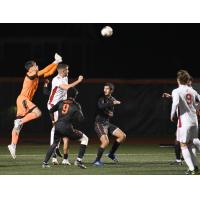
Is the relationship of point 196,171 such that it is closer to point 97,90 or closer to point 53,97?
point 53,97

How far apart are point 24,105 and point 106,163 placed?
107 inches

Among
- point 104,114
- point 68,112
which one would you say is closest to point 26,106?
point 104,114

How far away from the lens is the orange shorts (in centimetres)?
1855

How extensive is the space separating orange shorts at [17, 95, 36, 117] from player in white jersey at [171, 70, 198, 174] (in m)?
4.99

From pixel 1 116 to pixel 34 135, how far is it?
1.65m

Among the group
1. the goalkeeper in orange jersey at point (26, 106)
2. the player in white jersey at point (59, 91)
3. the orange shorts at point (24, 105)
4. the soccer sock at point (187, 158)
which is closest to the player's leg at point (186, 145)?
the soccer sock at point (187, 158)

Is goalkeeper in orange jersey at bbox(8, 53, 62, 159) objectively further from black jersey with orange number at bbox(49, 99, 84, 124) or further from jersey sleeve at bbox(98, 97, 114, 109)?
black jersey with orange number at bbox(49, 99, 84, 124)

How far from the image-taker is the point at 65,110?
16141 mm

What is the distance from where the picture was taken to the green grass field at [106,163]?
50.1 ft

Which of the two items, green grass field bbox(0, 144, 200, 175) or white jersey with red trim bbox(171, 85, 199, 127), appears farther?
green grass field bbox(0, 144, 200, 175)

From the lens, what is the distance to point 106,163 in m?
17.6

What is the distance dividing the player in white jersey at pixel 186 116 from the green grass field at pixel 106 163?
63 centimetres

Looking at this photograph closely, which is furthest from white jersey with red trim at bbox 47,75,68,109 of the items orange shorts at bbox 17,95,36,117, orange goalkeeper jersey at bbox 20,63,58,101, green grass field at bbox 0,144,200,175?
green grass field at bbox 0,144,200,175

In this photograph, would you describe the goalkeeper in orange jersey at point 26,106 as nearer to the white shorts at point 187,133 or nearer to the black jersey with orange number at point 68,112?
the black jersey with orange number at point 68,112
